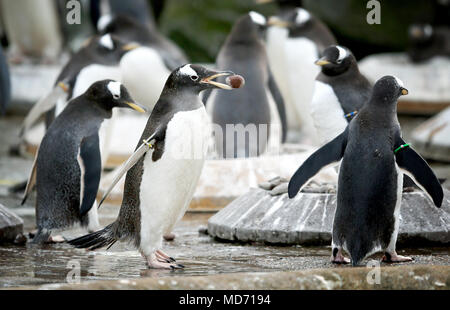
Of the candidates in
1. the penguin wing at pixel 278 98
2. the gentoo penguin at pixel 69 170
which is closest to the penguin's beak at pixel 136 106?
the gentoo penguin at pixel 69 170

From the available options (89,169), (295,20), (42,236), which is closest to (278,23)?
(295,20)

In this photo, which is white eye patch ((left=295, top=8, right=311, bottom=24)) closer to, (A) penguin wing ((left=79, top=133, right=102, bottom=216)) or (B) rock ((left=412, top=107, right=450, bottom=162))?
(B) rock ((left=412, top=107, right=450, bottom=162))

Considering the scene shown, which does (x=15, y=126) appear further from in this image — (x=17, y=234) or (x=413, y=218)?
(x=413, y=218)

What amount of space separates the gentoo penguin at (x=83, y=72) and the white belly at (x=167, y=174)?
256cm

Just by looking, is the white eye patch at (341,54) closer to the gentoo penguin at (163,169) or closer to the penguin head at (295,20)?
the gentoo penguin at (163,169)

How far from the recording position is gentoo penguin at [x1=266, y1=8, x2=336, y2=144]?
862cm

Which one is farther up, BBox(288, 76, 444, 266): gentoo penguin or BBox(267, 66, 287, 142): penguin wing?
BBox(288, 76, 444, 266): gentoo penguin

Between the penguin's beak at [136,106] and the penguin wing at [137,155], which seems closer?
the penguin wing at [137,155]

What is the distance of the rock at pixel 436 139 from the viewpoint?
29.3ft

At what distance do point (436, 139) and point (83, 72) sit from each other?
3596 mm

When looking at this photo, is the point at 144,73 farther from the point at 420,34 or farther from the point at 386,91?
the point at 420,34

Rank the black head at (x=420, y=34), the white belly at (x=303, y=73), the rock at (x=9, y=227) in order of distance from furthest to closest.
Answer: the black head at (x=420, y=34)
the white belly at (x=303, y=73)
the rock at (x=9, y=227)

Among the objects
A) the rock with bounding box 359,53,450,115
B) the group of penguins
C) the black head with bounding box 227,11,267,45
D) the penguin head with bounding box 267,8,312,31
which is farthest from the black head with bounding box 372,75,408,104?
the rock with bounding box 359,53,450,115
